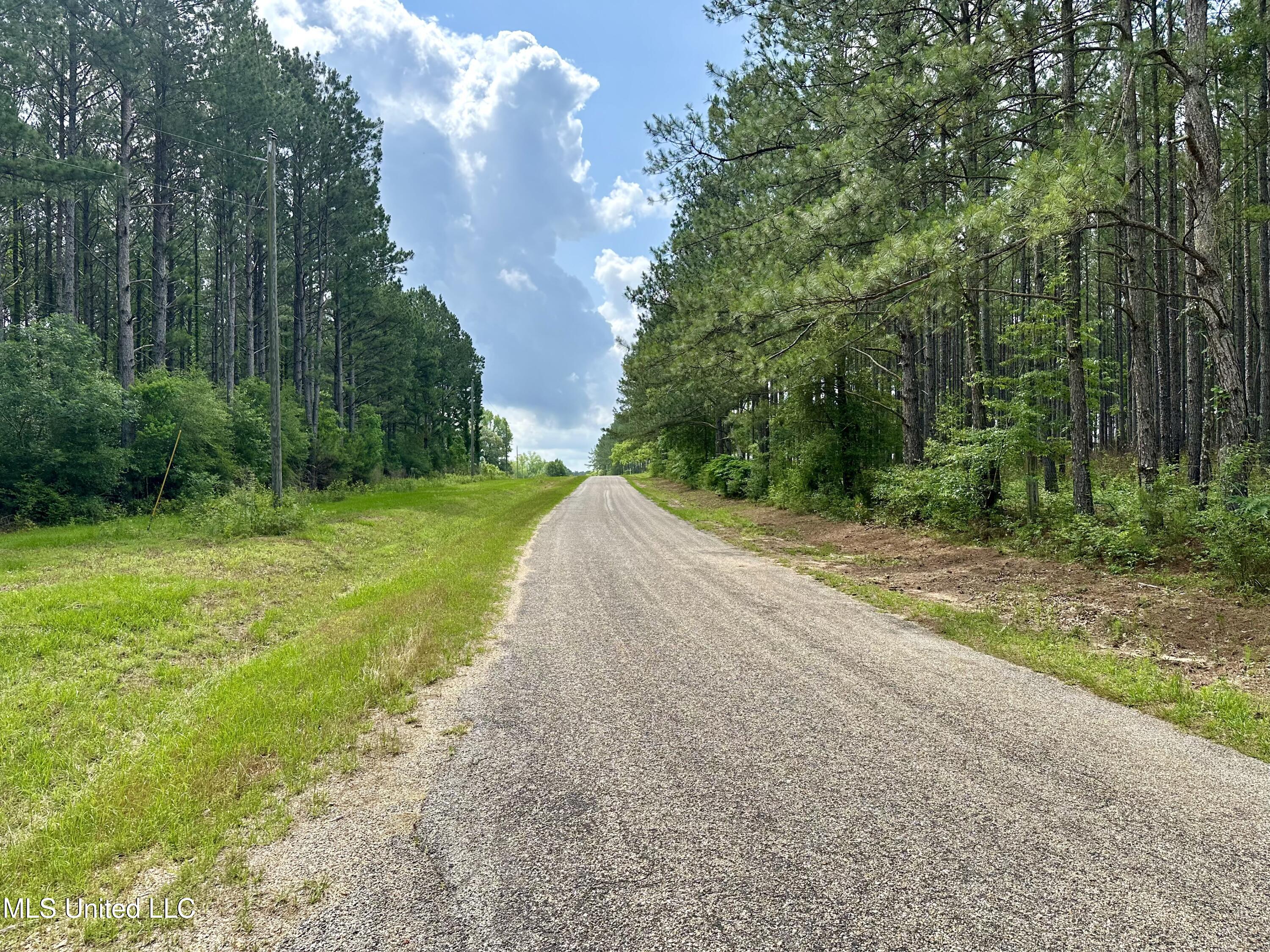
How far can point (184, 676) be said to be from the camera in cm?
531

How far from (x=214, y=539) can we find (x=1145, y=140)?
23.8 metres

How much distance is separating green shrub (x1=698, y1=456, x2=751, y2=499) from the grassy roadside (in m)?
16.8

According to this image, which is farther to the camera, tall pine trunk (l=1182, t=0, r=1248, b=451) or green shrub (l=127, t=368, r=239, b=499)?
green shrub (l=127, t=368, r=239, b=499)

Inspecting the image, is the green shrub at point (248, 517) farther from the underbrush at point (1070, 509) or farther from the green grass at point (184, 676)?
the underbrush at point (1070, 509)

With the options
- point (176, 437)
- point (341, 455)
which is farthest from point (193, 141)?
point (341, 455)

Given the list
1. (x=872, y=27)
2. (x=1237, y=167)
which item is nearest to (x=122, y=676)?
(x=872, y=27)

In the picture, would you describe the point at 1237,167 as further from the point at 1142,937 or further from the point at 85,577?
the point at 85,577

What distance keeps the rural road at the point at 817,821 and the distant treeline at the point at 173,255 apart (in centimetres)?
1581

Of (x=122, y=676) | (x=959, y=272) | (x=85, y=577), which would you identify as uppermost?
(x=959, y=272)

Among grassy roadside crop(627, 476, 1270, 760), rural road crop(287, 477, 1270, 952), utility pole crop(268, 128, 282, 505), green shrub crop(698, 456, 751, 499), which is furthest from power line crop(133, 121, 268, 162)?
grassy roadside crop(627, 476, 1270, 760)

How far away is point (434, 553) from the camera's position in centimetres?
1170

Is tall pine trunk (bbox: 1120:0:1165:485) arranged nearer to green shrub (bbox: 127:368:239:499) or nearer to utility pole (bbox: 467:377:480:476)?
green shrub (bbox: 127:368:239:499)

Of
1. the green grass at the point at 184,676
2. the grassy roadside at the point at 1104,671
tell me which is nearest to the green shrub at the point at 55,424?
the green grass at the point at 184,676

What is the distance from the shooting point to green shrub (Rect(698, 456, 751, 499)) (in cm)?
2508
